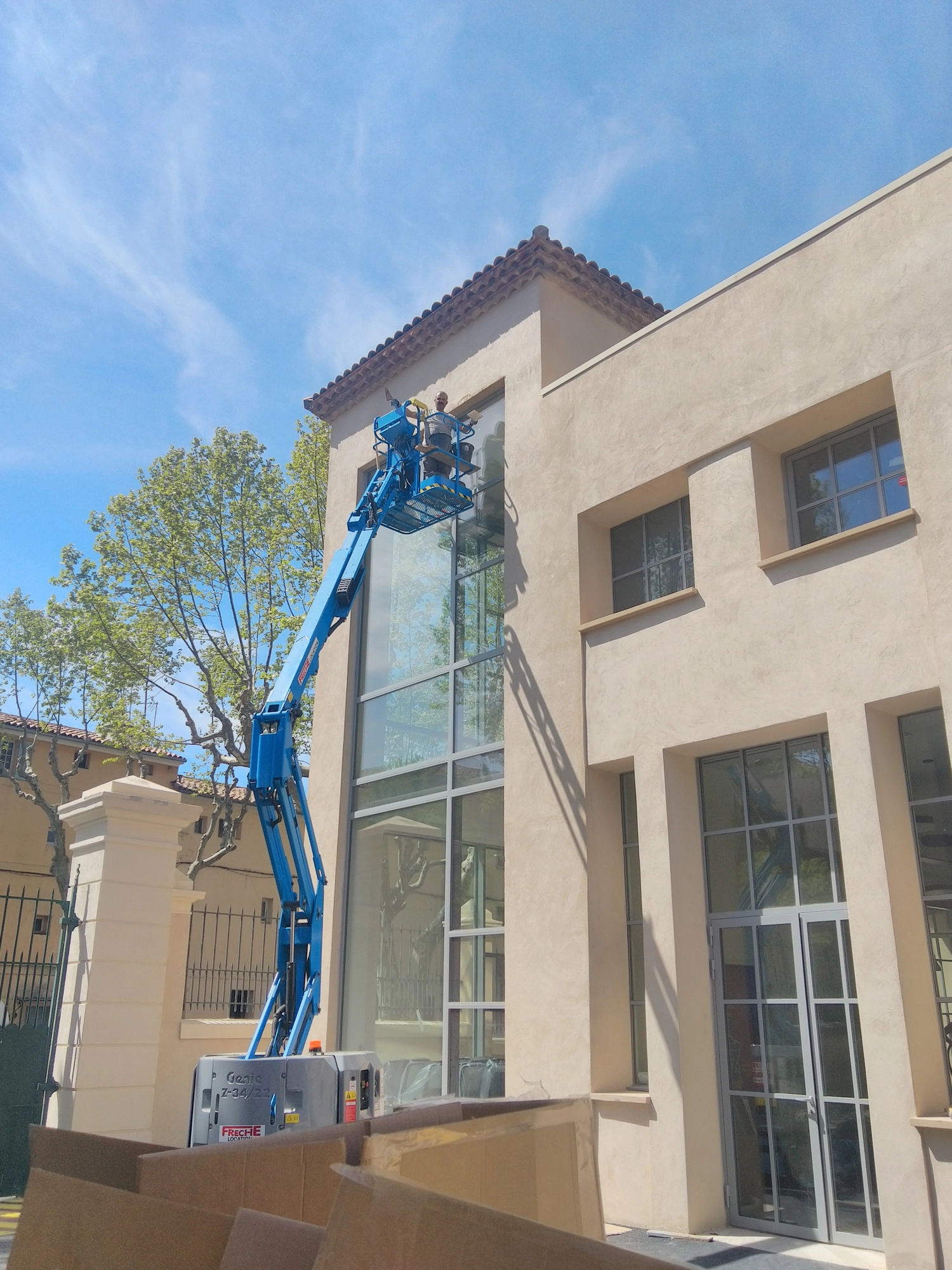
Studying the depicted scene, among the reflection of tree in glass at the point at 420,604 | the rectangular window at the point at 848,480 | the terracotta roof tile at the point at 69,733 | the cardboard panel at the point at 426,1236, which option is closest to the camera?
the cardboard panel at the point at 426,1236

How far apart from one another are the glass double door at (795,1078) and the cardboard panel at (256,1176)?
6260 mm

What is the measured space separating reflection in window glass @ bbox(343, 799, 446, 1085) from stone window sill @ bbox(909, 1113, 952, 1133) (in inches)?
212

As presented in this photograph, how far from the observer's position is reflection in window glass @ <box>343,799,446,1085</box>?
11.2 metres

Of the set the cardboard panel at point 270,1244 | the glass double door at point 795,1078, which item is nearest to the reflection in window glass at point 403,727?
the glass double door at point 795,1078

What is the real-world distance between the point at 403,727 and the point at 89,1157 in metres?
10.4

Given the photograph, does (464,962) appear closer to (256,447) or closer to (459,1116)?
(459,1116)

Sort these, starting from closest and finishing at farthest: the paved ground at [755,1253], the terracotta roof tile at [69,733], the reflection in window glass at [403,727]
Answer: the paved ground at [755,1253], the reflection in window glass at [403,727], the terracotta roof tile at [69,733]

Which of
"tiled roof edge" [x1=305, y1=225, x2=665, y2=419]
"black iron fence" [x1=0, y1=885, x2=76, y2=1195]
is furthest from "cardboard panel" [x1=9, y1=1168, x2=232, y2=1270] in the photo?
"tiled roof edge" [x1=305, y1=225, x2=665, y2=419]

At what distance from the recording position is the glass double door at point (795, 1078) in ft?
24.7

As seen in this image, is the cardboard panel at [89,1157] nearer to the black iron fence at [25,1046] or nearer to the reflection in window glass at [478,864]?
the black iron fence at [25,1046]

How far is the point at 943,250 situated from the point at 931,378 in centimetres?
110

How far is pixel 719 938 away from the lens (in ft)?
29.0

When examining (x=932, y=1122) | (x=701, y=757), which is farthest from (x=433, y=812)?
(x=932, y=1122)

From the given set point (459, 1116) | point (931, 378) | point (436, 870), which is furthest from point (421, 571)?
point (459, 1116)
